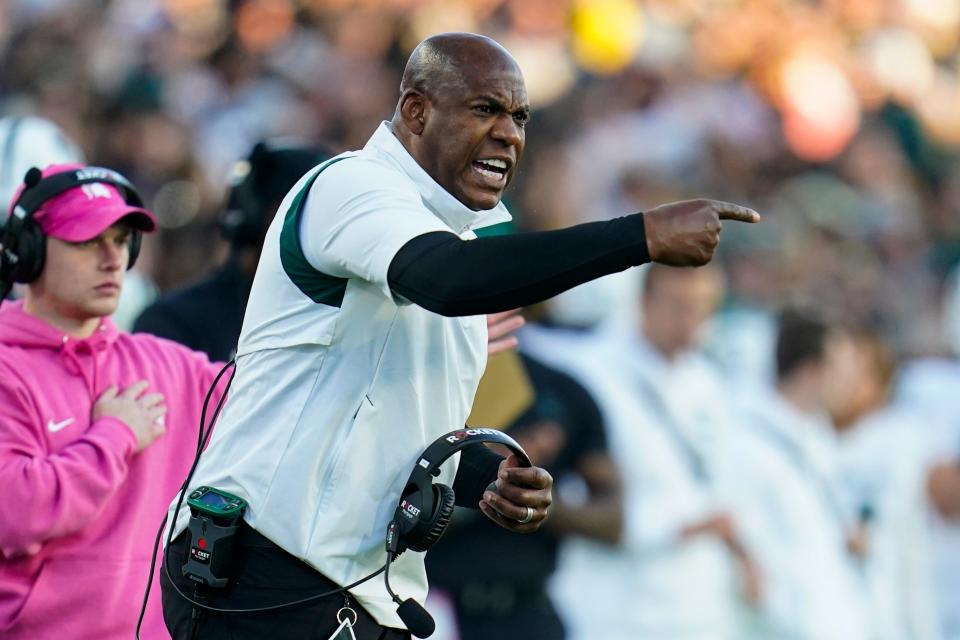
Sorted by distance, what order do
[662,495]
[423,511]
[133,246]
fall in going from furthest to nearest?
[662,495]
[133,246]
[423,511]

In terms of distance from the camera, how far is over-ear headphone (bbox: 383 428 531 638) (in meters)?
3.73

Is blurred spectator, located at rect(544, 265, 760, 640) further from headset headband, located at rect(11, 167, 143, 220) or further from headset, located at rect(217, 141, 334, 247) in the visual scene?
headset headband, located at rect(11, 167, 143, 220)

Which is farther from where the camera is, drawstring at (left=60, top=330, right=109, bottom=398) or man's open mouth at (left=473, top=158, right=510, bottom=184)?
drawstring at (left=60, top=330, right=109, bottom=398)

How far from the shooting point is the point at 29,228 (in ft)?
15.9

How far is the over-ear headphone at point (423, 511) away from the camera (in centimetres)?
373

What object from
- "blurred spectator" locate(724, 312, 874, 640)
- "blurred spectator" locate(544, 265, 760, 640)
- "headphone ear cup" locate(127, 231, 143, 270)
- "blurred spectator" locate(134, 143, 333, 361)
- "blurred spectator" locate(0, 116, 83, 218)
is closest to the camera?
"headphone ear cup" locate(127, 231, 143, 270)

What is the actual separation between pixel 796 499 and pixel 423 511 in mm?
5581

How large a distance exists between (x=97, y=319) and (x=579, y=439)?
318cm

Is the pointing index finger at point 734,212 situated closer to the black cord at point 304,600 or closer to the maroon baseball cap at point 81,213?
the black cord at point 304,600

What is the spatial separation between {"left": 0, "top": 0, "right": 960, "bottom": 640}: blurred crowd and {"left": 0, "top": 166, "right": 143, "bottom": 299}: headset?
5.07ft

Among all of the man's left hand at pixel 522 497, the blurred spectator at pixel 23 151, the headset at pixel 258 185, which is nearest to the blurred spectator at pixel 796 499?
the headset at pixel 258 185

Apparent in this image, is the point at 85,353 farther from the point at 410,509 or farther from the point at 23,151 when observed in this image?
the point at 23,151

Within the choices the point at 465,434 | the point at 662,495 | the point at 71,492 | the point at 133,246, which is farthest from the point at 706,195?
the point at 465,434

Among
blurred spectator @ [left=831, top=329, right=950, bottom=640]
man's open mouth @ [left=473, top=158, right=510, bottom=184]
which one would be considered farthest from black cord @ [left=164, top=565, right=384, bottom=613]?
blurred spectator @ [left=831, top=329, right=950, bottom=640]
